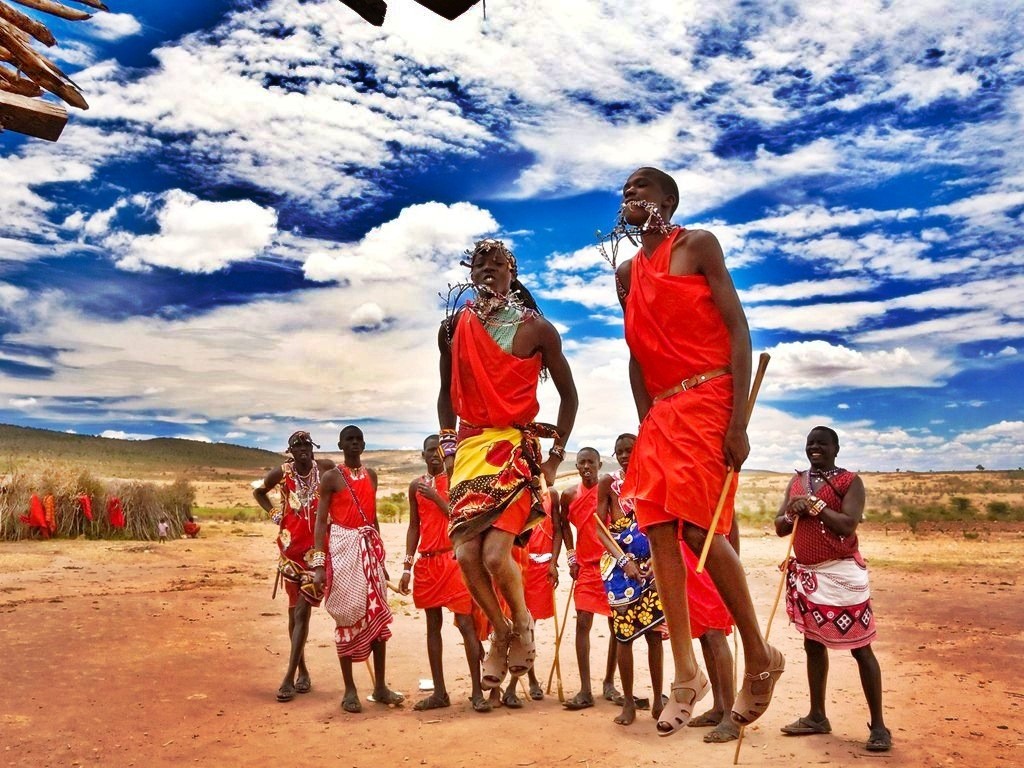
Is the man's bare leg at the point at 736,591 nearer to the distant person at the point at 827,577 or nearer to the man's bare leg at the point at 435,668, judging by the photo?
the distant person at the point at 827,577

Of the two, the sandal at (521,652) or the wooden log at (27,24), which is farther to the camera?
the wooden log at (27,24)

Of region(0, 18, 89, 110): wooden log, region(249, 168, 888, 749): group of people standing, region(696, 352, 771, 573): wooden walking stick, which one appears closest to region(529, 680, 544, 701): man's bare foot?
region(249, 168, 888, 749): group of people standing

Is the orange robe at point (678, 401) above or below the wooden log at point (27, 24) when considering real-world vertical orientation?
below

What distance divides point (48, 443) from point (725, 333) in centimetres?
8228

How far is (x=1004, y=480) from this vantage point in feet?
193

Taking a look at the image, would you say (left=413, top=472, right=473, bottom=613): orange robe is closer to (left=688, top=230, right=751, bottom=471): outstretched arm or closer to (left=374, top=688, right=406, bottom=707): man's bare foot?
(left=374, top=688, right=406, bottom=707): man's bare foot

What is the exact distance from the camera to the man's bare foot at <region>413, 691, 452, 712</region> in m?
9.05

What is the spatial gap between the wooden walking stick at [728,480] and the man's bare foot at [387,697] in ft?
19.3

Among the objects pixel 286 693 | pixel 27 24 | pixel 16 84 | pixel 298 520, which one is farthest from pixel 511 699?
pixel 27 24

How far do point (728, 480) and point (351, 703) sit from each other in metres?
5.98

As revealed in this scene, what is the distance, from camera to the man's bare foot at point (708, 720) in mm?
8023

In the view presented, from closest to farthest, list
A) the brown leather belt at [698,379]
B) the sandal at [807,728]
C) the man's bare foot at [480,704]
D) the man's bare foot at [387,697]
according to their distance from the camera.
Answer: the brown leather belt at [698,379] → the sandal at [807,728] → the man's bare foot at [480,704] → the man's bare foot at [387,697]

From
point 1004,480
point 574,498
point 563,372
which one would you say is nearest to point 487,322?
point 563,372

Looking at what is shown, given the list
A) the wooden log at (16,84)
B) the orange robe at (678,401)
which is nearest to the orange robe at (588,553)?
the orange robe at (678,401)
